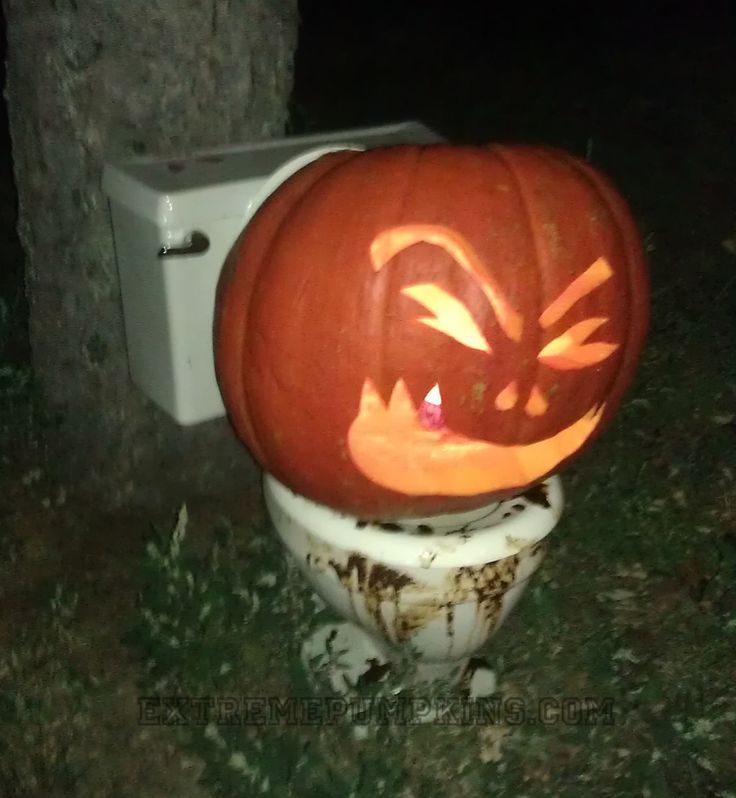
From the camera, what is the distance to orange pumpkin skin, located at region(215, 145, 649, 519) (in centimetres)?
94

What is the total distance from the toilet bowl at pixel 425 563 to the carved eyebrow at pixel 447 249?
274 millimetres

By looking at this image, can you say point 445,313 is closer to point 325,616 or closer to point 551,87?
point 325,616

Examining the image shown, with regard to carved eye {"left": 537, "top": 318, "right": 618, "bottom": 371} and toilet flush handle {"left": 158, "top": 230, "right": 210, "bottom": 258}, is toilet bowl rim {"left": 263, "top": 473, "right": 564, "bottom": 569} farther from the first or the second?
toilet flush handle {"left": 158, "top": 230, "right": 210, "bottom": 258}

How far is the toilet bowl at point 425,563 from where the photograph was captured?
1.06 meters

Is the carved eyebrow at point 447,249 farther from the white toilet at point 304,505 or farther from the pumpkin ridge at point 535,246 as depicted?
the white toilet at point 304,505

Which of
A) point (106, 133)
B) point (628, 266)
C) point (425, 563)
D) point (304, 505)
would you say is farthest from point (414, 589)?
point (106, 133)

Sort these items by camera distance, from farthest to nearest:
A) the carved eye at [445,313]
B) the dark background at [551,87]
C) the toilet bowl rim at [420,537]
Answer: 1. the dark background at [551,87]
2. the toilet bowl rim at [420,537]
3. the carved eye at [445,313]

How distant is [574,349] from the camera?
1.00 m

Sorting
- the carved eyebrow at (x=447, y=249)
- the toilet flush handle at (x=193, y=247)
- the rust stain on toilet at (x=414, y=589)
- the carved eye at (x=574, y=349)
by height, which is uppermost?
the carved eyebrow at (x=447, y=249)

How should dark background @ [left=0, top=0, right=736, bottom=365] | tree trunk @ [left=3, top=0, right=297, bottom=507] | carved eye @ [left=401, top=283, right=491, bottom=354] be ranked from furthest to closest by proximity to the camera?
1. dark background @ [left=0, top=0, right=736, bottom=365]
2. tree trunk @ [left=3, top=0, right=297, bottom=507]
3. carved eye @ [left=401, top=283, right=491, bottom=354]

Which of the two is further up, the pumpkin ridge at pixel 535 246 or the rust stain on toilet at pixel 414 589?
the pumpkin ridge at pixel 535 246

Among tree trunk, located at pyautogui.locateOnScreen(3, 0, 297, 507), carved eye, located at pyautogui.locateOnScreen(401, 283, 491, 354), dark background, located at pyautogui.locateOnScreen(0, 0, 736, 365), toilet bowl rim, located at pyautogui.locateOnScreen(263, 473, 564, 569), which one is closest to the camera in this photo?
carved eye, located at pyautogui.locateOnScreen(401, 283, 491, 354)

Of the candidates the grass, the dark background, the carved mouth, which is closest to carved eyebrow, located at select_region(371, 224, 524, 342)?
the carved mouth

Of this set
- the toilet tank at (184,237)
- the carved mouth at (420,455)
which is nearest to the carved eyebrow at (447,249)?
the carved mouth at (420,455)
